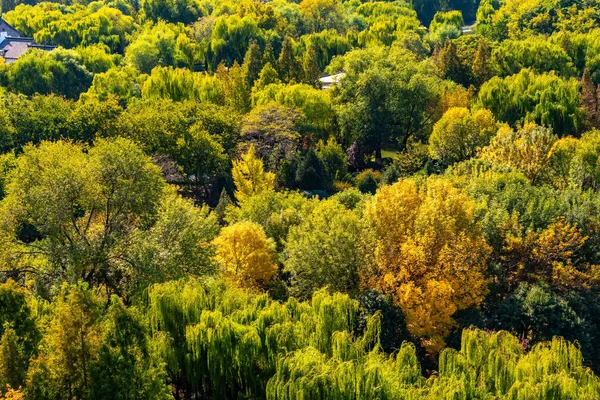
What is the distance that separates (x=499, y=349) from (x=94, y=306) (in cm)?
1194

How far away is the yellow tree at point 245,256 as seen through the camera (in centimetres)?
3045

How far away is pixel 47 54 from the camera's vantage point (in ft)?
237

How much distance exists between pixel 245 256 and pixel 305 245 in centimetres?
460

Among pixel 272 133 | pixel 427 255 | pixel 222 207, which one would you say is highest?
pixel 427 255

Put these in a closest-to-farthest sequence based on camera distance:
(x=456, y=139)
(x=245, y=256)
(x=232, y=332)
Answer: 1. (x=232, y=332)
2. (x=245, y=256)
3. (x=456, y=139)

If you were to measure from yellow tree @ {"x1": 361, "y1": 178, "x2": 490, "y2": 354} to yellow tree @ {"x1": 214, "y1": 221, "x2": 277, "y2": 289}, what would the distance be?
6008 mm

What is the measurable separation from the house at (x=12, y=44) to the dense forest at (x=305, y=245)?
23.1 metres

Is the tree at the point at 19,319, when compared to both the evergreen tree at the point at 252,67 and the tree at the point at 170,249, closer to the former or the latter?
the tree at the point at 170,249

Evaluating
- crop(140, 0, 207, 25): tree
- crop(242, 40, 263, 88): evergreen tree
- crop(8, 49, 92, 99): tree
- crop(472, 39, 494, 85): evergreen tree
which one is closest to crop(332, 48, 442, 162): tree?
crop(472, 39, 494, 85): evergreen tree

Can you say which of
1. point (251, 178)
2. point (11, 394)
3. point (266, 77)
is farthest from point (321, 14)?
point (11, 394)

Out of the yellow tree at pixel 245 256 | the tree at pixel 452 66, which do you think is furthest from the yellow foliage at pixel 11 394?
the tree at pixel 452 66

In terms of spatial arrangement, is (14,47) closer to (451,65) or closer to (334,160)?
(334,160)

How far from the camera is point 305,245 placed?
89.1 feet

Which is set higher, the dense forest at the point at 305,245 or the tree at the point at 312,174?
the dense forest at the point at 305,245
